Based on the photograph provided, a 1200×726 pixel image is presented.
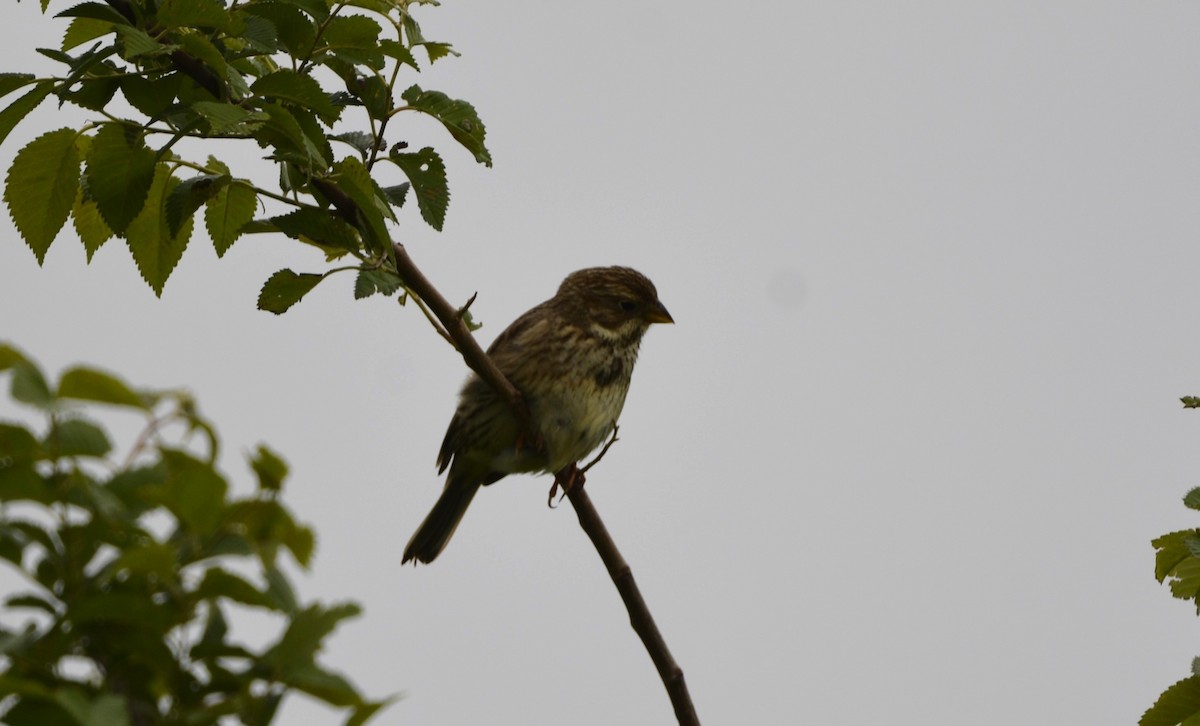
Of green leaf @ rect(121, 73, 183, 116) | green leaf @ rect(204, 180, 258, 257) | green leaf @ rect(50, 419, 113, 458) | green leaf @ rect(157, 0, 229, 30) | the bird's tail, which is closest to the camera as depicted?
green leaf @ rect(50, 419, 113, 458)

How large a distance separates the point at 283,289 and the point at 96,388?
7.76 ft

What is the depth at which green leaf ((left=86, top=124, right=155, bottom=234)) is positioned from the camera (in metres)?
3.33

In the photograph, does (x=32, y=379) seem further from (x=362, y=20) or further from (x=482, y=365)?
(x=482, y=365)

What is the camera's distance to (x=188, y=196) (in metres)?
3.57

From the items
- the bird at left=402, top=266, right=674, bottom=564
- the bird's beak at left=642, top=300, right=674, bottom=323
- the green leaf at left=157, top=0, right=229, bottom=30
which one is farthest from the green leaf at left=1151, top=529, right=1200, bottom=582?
the bird's beak at left=642, top=300, right=674, bottom=323

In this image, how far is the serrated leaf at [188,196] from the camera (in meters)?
3.55

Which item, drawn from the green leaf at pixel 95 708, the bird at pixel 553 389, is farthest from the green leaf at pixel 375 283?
the bird at pixel 553 389

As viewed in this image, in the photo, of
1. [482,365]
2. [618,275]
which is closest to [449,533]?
[618,275]

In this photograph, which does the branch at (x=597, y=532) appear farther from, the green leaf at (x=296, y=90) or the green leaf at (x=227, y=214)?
the green leaf at (x=296, y=90)

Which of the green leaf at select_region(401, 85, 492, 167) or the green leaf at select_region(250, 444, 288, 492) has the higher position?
the green leaf at select_region(401, 85, 492, 167)

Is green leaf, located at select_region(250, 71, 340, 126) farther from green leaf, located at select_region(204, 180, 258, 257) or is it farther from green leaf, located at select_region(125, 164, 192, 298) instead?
green leaf, located at select_region(125, 164, 192, 298)

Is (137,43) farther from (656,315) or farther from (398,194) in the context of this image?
(656,315)

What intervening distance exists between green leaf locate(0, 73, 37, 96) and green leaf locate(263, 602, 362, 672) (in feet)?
6.74

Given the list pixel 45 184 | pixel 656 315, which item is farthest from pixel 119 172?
pixel 656 315
